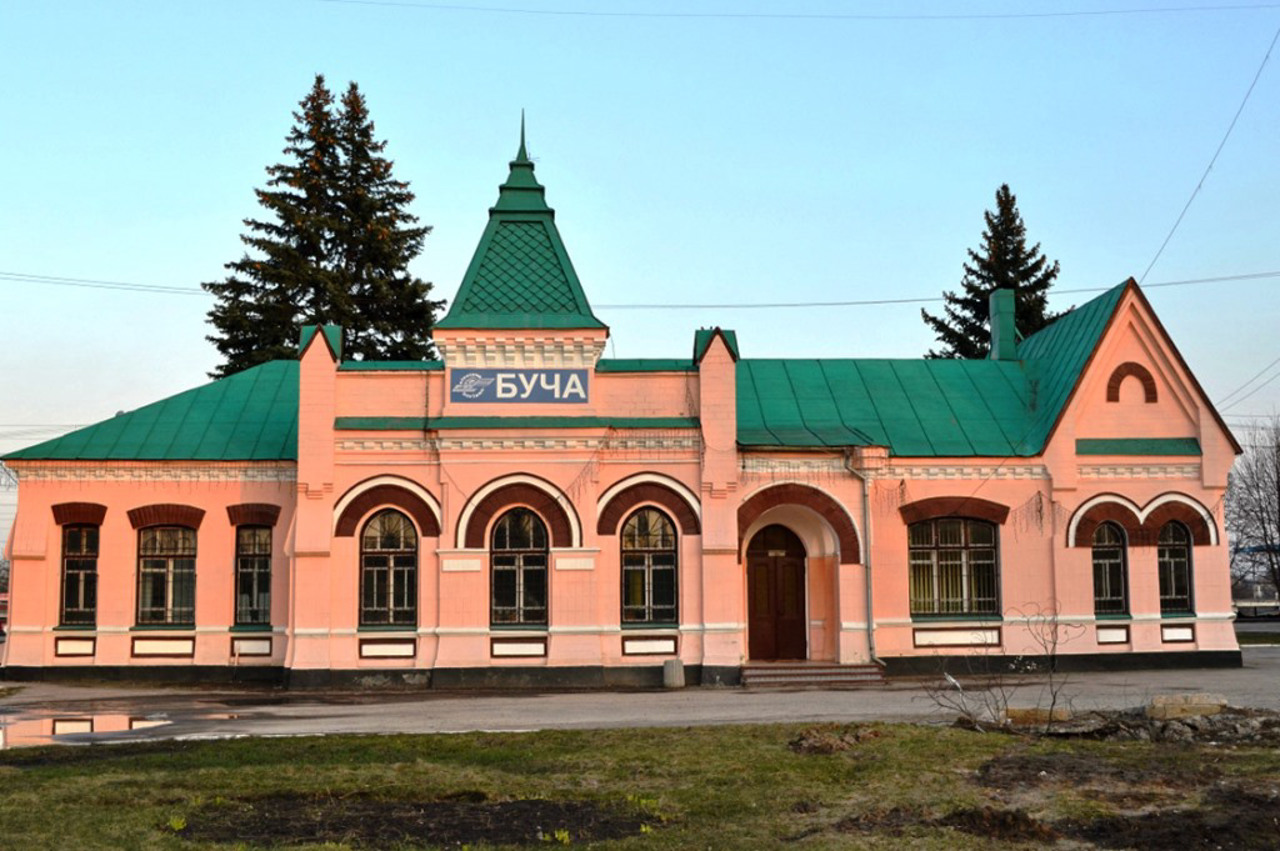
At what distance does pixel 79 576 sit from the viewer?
993 inches

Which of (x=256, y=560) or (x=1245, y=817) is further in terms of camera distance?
(x=256, y=560)

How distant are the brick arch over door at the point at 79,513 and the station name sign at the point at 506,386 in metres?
7.63

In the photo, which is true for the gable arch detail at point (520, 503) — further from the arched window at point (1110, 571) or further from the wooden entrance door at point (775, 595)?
the arched window at point (1110, 571)

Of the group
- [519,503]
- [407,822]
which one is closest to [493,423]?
Result: [519,503]

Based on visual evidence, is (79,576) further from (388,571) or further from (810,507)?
(810,507)

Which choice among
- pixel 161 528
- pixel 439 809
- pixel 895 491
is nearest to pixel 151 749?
pixel 439 809

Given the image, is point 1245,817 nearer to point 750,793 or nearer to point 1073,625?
point 750,793

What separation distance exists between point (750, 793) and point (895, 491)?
594 inches

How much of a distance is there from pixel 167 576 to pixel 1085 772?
759 inches

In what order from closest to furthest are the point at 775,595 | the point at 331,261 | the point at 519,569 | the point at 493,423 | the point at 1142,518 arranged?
the point at 493,423
the point at 519,569
the point at 1142,518
the point at 775,595
the point at 331,261

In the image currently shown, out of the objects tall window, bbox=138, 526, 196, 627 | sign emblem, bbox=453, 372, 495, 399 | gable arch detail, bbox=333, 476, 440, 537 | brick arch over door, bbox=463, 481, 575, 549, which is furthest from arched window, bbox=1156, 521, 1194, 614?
tall window, bbox=138, 526, 196, 627

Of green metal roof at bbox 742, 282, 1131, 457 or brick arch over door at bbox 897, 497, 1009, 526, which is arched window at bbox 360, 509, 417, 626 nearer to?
green metal roof at bbox 742, 282, 1131, 457

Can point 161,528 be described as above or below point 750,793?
above

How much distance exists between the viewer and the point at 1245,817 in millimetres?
9570
